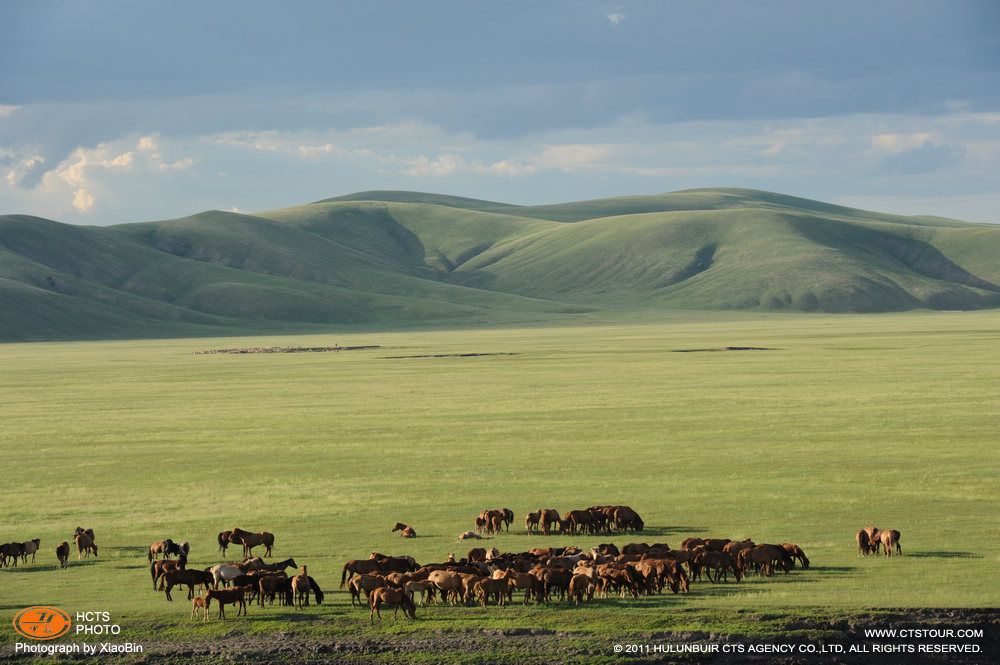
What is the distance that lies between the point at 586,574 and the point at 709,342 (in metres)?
122

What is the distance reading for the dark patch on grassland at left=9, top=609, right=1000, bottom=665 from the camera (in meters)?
15.4

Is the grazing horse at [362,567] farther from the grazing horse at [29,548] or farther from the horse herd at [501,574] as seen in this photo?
the grazing horse at [29,548]

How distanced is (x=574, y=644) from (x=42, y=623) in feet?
28.0

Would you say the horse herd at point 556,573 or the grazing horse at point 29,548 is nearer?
the horse herd at point 556,573

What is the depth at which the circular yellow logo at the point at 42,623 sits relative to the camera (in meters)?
16.8

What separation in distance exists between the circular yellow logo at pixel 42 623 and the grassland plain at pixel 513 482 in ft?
0.95

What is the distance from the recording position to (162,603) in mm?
18375

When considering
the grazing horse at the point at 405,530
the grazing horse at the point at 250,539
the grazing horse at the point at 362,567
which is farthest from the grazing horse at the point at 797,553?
→ the grazing horse at the point at 250,539

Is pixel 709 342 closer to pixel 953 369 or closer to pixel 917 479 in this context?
pixel 953 369

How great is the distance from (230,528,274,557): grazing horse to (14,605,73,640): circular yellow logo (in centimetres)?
441

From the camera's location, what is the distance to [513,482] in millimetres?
31500

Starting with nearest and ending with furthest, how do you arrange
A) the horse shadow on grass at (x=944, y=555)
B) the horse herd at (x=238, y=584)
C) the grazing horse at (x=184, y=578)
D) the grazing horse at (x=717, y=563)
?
the horse herd at (x=238, y=584), the grazing horse at (x=184, y=578), the grazing horse at (x=717, y=563), the horse shadow on grass at (x=944, y=555)

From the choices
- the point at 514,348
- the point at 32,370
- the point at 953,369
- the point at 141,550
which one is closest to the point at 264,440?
the point at 141,550

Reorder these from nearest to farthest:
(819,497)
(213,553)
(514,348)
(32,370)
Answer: (213,553) < (819,497) < (32,370) < (514,348)
